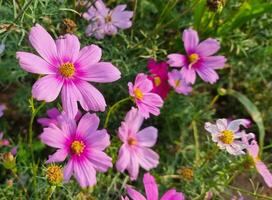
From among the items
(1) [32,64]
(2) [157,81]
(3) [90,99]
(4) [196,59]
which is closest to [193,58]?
(4) [196,59]

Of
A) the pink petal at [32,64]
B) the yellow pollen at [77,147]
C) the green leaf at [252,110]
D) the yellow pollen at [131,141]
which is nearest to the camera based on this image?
the pink petal at [32,64]

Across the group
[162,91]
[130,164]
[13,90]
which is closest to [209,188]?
[130,164]

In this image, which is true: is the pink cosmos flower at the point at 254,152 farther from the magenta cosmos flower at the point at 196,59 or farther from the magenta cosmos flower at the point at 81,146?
the magenta cosmos flower at the point at 81,146

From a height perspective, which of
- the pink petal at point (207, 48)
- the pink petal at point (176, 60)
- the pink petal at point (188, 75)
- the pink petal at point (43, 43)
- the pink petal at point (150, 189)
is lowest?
the pink petal at point (150, 189)

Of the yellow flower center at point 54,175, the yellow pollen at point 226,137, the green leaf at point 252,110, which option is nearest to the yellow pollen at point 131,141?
the yellow pollen at point 226,137

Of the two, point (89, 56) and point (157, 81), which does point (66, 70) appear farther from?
point (157, 81)

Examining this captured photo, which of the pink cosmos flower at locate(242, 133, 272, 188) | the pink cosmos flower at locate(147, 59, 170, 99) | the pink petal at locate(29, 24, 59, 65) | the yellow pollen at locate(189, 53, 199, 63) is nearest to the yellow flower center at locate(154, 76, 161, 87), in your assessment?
the pink cosmos flower at locate(147, 59, 170, 99)

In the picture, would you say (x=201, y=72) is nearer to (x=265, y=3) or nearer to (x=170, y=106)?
(x=170, y=106)
